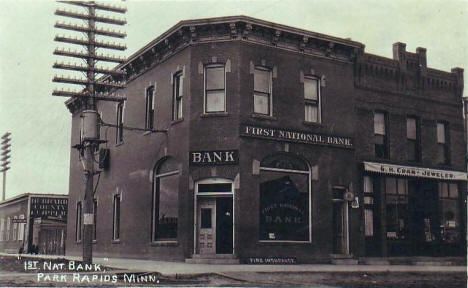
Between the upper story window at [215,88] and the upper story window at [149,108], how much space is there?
14.3ft

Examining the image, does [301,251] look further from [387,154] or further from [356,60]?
[356,60]

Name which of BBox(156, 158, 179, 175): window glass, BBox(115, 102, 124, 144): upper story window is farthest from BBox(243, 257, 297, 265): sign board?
BBox(115, 102, 124, 144): upper story window

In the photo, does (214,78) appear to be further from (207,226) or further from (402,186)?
(402,186)

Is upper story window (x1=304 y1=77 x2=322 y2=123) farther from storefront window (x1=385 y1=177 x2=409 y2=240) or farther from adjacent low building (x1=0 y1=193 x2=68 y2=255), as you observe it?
adjacent low building (x1=0 y1=193 x2=68 y2=255)

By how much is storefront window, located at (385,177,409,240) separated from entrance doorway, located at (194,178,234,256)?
792 cm

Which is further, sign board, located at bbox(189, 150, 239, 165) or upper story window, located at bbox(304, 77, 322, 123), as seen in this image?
upper story window, located at bbox(304, 77, 322, 123)

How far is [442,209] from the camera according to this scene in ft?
94.7

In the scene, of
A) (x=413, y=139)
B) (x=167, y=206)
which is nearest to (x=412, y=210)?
(x=413, y=139)

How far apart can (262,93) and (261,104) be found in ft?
1.41

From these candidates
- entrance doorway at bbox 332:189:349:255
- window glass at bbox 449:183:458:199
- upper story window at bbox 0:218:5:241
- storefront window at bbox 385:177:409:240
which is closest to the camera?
entrance doorway at bbox 332:189:349:255

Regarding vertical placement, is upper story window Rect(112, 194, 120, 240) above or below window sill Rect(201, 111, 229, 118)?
below

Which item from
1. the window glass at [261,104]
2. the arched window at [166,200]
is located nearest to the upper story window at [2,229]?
the arched window at [166,200]

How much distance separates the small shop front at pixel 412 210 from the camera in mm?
26594

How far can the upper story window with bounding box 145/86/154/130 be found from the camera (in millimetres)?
27438
